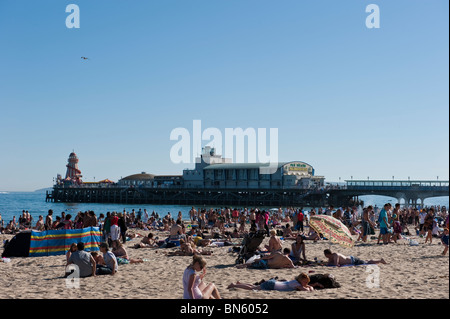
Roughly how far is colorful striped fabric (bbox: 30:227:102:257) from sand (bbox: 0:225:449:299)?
0.58m

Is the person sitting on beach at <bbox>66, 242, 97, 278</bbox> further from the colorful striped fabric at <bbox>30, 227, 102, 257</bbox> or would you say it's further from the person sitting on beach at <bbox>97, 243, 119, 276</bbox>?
the colorful striped fabric at <bbox>30, 227, 102, 257</bbox>

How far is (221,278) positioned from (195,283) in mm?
3198

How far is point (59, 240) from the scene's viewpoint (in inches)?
551

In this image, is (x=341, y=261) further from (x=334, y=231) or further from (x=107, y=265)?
(x=107, y=265)

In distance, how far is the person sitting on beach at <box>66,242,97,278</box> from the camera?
1009 centimetres

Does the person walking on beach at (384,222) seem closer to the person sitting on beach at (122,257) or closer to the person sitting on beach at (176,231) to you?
the person sitting on beach at (176,231)

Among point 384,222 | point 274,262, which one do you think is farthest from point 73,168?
point 274,262

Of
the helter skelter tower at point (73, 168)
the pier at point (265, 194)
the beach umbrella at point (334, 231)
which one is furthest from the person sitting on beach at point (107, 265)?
the helter skelter tower at point (73, 168)

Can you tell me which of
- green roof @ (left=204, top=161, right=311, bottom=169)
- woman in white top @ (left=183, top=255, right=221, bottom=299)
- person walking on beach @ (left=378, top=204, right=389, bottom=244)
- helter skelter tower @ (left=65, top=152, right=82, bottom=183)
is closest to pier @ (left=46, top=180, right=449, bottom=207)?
green roof @ (left=204, top=161, right=311, bottom=169)

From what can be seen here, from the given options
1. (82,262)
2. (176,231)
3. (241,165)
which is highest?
(241,165)

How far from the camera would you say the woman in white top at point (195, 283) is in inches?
262
